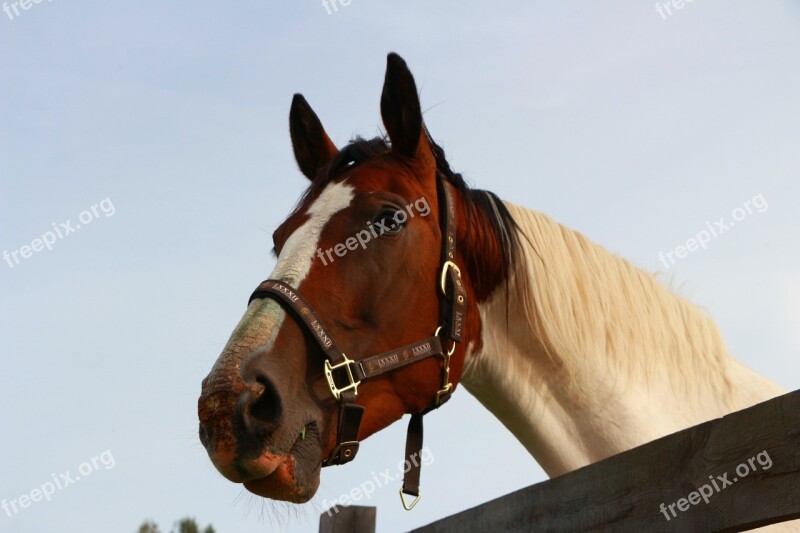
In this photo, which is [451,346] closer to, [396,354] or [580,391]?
[396,354]

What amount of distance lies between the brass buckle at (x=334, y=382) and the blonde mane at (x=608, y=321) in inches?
36.2

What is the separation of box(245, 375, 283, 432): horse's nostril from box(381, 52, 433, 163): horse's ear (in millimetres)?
1411

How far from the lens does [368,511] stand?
164 inches

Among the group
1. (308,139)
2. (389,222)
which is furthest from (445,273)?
(308,139)

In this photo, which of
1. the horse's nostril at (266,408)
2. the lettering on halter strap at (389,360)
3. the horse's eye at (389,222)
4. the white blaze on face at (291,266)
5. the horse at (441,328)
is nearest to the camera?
the horse's nostril at (266,408)

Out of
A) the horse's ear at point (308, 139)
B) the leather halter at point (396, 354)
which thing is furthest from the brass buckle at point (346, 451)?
the horse's ear at point (308, 139)

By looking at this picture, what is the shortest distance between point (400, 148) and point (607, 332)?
1.24m

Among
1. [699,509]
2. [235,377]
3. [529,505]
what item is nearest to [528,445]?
[529,505]

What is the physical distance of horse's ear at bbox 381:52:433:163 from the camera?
3.72 meters

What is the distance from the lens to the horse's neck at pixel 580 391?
3.52 meters

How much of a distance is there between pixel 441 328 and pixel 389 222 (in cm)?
49

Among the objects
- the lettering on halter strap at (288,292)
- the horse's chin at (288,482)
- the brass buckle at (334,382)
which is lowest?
the horse's chin at (288,482)

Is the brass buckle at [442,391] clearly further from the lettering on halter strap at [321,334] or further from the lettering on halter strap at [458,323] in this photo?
the lettering on halter strap at [321,334]

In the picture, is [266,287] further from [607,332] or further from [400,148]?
[607,332]
